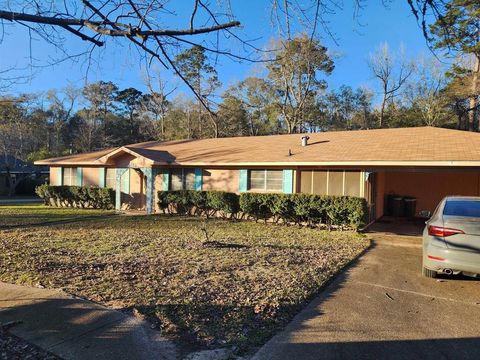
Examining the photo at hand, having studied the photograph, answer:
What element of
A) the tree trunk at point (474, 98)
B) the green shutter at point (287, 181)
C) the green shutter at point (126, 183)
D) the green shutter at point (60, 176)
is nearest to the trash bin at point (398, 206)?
the green shutter at point (287, 181)

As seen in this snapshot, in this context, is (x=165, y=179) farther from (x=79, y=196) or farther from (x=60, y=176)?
(x=60, y=176)

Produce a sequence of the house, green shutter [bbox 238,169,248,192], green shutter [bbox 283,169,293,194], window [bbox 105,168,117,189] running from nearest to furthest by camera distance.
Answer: green shutter [bbox 283,169,293,194] < green shutter [bbox 238,169,248,192] < window [bbox 105,168,117,189] < the house

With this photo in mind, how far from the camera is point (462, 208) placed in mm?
6477

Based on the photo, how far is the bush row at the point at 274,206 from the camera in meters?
12.9

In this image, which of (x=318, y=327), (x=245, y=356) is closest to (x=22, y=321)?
(x=245, y=356)

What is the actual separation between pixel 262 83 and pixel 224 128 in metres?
5.72

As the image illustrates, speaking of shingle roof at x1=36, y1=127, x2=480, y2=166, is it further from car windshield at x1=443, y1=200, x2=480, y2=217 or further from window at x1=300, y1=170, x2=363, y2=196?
car windshield at x1=443, y1=200, x2=480, y2=217

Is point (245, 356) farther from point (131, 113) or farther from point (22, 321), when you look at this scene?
point (131, 113)

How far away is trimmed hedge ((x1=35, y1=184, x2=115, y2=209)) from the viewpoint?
1958 centimetres

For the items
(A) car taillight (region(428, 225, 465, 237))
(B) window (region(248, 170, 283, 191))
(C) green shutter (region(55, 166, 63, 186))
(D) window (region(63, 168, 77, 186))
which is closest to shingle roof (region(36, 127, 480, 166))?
(B) window (region(248, 170, 283, 191))

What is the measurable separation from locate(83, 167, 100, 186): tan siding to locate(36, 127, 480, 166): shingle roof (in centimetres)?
58

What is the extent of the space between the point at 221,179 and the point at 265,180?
7.34 ft

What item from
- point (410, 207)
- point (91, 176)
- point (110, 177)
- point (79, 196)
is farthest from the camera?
point (91, 176)

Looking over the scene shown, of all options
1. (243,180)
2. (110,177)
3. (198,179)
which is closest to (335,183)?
(243,180)
